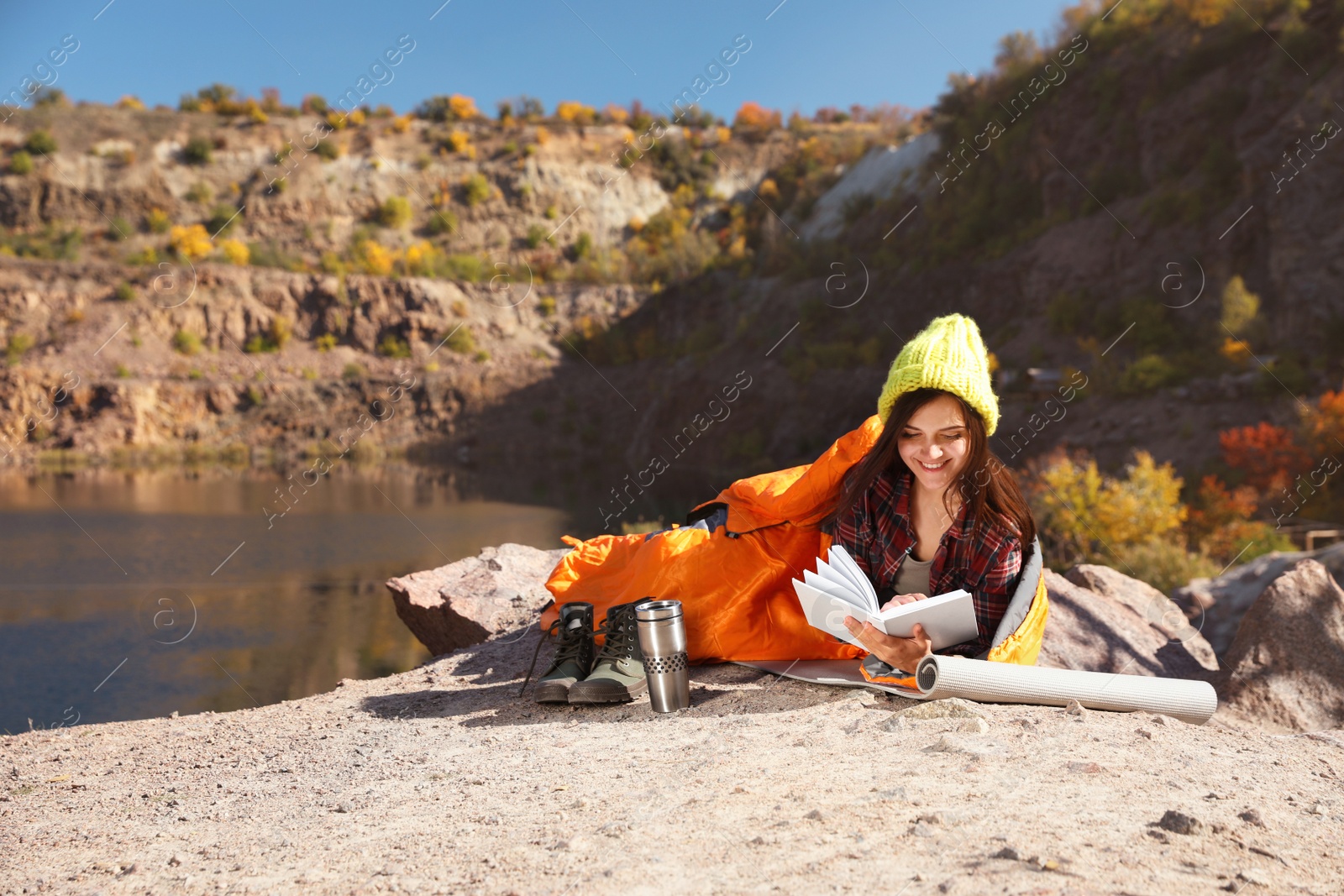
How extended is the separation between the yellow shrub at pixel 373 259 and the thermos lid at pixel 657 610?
120 feet

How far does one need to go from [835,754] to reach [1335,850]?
1258 millimetres

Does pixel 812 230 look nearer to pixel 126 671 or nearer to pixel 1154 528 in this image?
pixel 1154 528

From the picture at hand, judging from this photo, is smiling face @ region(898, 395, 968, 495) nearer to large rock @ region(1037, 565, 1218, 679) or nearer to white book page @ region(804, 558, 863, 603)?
white book page @ region(804, 558, 863, 603)

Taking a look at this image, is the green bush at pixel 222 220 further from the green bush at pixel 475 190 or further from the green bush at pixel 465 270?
the green bush at pixel 475 190

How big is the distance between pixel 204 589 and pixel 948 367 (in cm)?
1044

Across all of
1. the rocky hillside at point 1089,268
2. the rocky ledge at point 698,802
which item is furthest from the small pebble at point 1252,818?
the rocky hillside at point 1089,268

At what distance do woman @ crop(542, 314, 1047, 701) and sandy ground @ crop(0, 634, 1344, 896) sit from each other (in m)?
0.36

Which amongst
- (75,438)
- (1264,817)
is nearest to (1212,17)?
(1264,817)

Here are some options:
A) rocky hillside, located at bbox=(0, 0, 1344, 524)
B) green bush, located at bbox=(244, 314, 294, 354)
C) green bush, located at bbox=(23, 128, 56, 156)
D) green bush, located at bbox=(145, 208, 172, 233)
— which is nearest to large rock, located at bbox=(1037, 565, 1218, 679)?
rocky hillside, located at bbox=(0, 0, 1344, 524)

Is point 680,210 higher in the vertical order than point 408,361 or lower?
higher

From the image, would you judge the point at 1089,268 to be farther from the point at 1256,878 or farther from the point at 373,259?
the point at 373,259

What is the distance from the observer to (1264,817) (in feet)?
7.44

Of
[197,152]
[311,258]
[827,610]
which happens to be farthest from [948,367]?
[197,152]

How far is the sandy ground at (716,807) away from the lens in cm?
204
